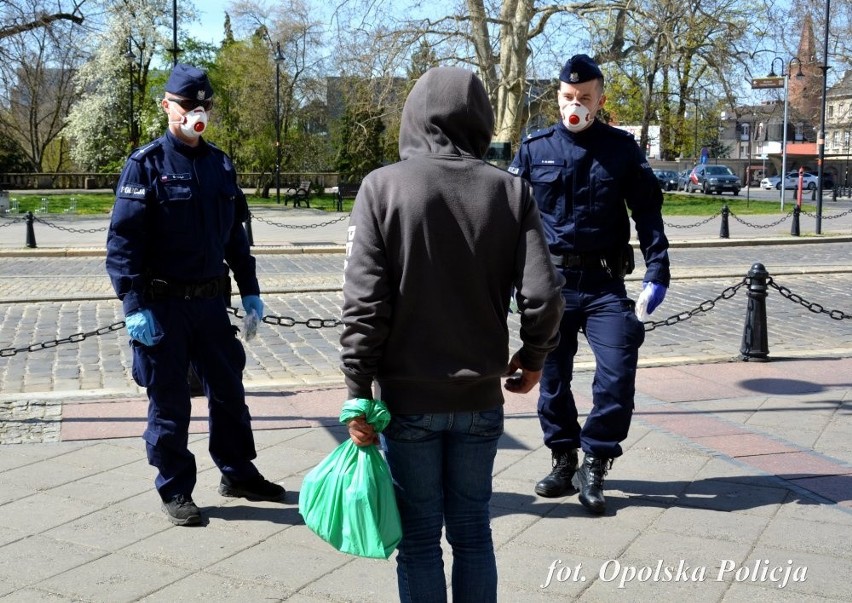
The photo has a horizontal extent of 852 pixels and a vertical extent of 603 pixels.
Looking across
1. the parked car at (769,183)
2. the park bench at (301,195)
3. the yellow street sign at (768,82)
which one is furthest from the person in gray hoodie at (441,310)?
the parked car at (769,183)

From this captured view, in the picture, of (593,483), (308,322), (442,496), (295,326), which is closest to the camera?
(442,496)

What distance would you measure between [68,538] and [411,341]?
2147mm

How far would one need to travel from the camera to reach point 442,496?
2.99m

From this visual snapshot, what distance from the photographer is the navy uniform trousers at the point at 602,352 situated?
452 cm

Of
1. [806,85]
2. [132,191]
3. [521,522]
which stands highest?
[806,85]

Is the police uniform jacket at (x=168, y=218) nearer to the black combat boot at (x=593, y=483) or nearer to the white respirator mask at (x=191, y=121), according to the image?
the white respirator mask at (x=191, y=121)

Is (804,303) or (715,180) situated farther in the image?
(715,180)

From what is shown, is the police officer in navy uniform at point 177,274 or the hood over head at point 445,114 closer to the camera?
the hood over head at point 445,114

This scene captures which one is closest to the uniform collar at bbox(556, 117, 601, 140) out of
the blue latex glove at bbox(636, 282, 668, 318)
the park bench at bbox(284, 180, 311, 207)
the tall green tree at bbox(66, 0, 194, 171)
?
the blue latex glove at bbox(636, 282, 668, 318)

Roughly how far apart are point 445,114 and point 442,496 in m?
1.14

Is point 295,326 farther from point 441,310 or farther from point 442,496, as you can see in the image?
point 441,310

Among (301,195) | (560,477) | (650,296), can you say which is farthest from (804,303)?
(301,195)

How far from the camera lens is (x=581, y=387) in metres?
7.19

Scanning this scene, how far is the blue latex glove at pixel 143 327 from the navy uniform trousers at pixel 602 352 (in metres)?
1.82
